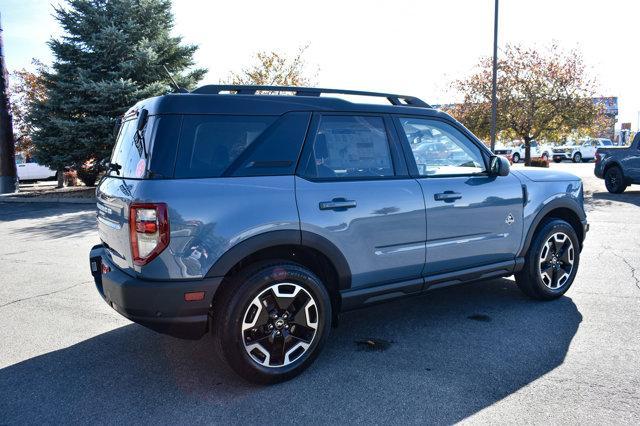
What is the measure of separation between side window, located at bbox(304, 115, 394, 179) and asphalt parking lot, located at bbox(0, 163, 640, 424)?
1.36m

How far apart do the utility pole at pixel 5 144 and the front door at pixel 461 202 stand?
18.0m

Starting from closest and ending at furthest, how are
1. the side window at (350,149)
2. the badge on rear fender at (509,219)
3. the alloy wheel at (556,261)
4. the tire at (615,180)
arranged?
the side window at (350,149) → the badge on rear fender at (509,219) → the alloy wheel at (556,261) → the tire at (615,180)

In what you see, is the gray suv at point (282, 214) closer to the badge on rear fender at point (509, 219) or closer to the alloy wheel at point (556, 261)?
the badge on rear fender at point (509, 219)

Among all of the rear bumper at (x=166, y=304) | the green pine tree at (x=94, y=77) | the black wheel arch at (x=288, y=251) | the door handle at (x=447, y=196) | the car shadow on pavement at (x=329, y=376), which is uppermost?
the green pine tree at (x=94, y=77)

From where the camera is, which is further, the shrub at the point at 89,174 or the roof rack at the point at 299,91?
the shrub at the point at 89,174

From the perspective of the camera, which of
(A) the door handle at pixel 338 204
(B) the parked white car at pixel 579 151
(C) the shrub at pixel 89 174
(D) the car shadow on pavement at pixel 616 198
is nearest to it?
(A) the door handle at pixel 338 204

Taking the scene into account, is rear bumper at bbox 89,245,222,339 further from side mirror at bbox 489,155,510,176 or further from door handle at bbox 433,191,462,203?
side mirror at bbox 489,155,510,176

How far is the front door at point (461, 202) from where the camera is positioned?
3887 millimetres

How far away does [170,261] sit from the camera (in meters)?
2.88

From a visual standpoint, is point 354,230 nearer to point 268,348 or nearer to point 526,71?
point 268,348

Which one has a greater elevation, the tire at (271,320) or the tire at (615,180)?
the tire at (615,180)

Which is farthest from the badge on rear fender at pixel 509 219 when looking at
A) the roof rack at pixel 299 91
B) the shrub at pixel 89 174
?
the shrub at pixel 89 174

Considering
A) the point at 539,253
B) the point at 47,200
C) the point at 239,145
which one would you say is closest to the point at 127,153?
the point at 239,145

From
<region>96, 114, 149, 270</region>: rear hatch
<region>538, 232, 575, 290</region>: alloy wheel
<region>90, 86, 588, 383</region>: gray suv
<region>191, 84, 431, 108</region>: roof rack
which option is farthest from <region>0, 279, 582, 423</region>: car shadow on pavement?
<region>191, 84, 431, 108</region>: roof rack
